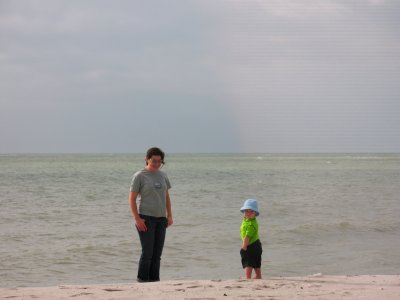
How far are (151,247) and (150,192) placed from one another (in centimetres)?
63

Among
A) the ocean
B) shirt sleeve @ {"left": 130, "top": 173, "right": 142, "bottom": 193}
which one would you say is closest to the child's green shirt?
shirt sleeve @ {"left": 130, "top": 173, "right": 142, "bottom": 193}

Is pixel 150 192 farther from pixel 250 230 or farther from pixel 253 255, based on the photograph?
pixel 253 255

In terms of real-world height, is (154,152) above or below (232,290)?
above

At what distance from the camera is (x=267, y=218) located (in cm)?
1600

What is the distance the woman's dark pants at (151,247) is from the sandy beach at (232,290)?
0.48 meters

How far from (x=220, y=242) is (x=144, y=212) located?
526 centimetres

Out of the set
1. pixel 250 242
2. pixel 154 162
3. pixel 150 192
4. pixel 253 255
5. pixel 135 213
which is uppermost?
pixel 154 162

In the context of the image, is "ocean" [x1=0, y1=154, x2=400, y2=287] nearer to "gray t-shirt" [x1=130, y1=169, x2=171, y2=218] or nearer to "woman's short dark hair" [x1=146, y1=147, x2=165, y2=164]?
"gray t-shirt" [x1=130, y1=169, x2=171, y2=218]

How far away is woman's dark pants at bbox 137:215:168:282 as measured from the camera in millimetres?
6711

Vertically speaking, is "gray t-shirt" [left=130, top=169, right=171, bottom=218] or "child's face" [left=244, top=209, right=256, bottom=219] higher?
"gray t-shirt" [left=130, top=169, right=171, bottom=218]

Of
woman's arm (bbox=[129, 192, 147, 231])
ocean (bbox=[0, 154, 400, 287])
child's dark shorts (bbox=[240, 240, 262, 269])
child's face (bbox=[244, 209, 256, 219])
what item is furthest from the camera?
ocean (bbox=[0, 154, 400, 287])

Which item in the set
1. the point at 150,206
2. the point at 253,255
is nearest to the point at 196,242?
the point at 253,255

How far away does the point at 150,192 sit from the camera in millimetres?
6684

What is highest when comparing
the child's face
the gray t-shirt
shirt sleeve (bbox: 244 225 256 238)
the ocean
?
the gray t-shirt
